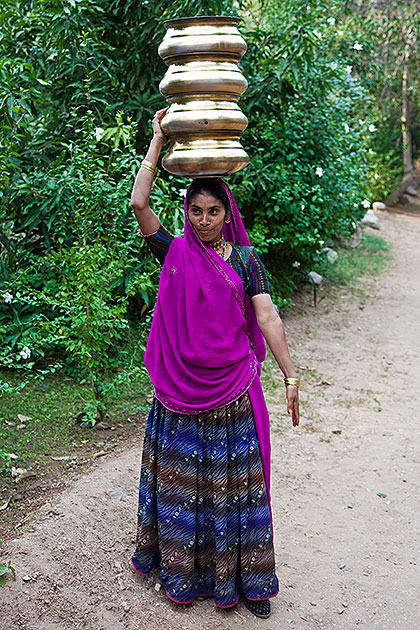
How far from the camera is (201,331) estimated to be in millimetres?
2779

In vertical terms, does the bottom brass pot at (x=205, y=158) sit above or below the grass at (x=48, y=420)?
above

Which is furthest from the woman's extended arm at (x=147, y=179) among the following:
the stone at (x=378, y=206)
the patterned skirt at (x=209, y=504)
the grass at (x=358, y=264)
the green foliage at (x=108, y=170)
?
the stone at (x=378, y=206)

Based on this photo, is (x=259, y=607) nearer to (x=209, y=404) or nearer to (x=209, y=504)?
(x=209, y=504)

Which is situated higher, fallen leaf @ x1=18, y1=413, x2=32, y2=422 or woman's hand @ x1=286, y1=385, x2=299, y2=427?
woman's hand @ x1=286, y1=385, x2=299, y2=427

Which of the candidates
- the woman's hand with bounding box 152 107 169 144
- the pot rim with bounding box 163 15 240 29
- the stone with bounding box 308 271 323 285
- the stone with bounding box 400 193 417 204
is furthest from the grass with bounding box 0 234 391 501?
the stone with bounding box 400 193 417 204

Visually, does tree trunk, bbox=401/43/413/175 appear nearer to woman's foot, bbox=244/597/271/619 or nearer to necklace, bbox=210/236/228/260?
necklace, bbox=210/236/228/260

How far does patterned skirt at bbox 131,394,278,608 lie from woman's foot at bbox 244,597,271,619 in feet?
0.18

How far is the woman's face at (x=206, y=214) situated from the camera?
2.73m

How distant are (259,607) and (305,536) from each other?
2.66 ft

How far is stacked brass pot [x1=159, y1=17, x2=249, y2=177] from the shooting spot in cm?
258

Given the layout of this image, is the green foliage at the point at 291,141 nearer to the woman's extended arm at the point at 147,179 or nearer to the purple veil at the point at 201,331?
the woman's extended arm at the point at 147,179

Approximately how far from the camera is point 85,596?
3057mm

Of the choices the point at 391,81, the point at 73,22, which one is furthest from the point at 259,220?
the point at 391,81

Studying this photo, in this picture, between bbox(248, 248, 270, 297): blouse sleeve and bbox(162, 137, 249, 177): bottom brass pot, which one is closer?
bbox(162, 137, 249, 177): bottom brass pot
